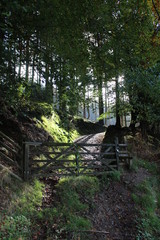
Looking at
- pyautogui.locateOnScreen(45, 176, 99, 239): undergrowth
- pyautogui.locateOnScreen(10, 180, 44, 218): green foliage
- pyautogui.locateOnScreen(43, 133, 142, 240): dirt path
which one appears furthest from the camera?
pyautogui.locateOnScreen(43, 133, 142, 240): dirt path

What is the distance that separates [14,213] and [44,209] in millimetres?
950

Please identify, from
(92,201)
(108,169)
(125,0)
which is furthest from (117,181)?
(125,0)

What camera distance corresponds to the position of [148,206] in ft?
22.0

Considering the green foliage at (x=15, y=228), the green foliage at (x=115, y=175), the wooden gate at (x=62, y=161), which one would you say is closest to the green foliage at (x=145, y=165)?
the wooden gate at (x=62, y=161)

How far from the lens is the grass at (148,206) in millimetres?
5641

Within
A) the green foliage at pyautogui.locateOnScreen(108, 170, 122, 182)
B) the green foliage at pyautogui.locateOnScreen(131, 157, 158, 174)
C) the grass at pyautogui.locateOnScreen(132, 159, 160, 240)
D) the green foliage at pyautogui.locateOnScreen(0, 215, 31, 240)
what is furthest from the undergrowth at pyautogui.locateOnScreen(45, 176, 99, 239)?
the green foliage at pyautogui.locateOnScreen(131, 157, 158, 174)

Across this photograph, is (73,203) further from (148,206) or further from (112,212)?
(148,206)

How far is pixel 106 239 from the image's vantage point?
194 inches

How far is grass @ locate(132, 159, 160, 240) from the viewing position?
564 centimetres

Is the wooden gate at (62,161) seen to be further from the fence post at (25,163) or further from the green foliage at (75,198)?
the green foliage at (75,198)

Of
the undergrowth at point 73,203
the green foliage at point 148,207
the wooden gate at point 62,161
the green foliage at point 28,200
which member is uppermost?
the wooden gate at point 62,161

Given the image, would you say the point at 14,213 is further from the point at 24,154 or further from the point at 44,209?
the point at 24,154

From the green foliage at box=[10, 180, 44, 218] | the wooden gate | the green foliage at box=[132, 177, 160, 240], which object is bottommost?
the green foliage at box=[132, 177, 160, 240]

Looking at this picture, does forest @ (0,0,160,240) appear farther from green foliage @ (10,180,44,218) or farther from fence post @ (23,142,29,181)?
fence post @ (23,142,29,181)
